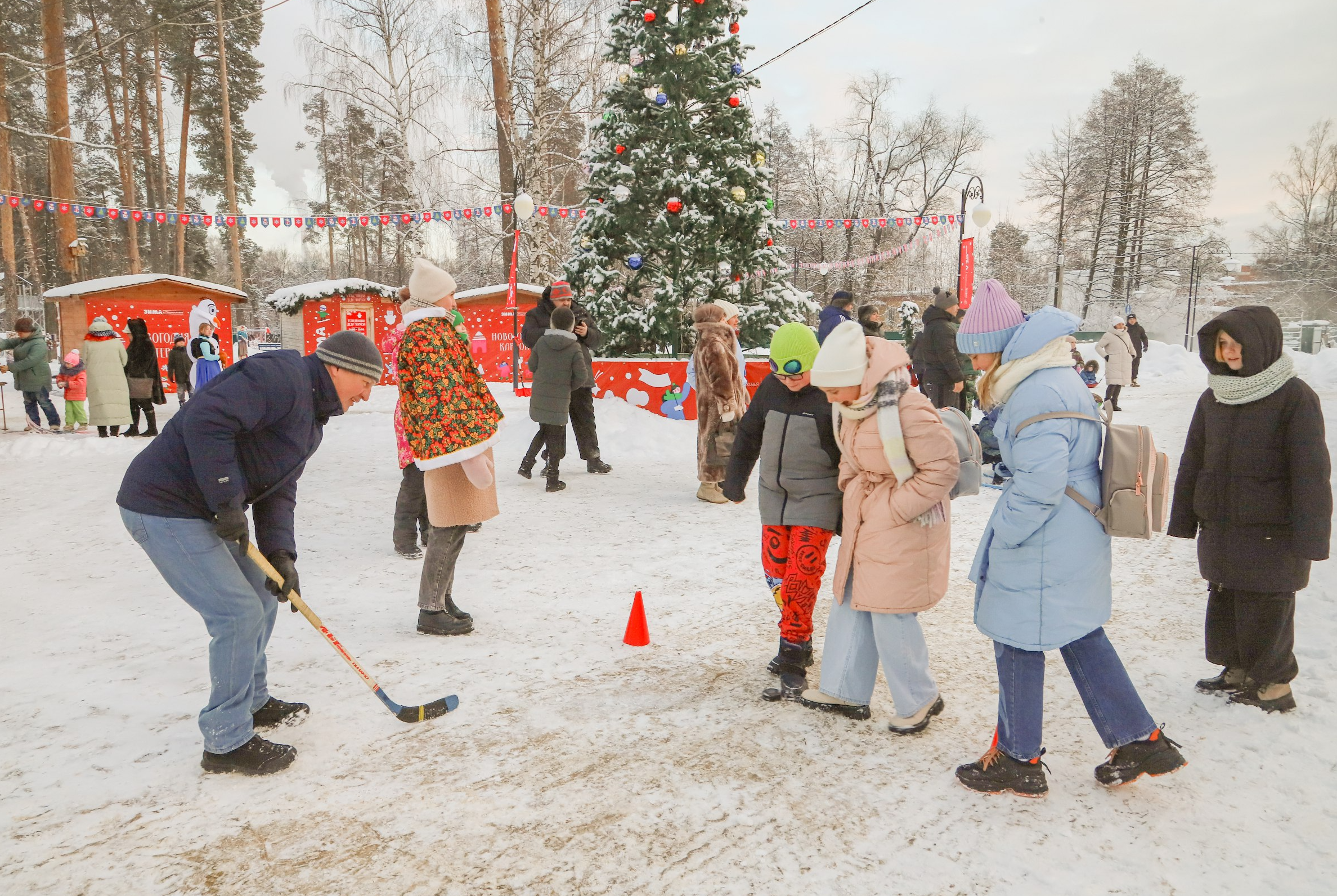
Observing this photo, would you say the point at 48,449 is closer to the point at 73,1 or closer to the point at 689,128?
the point at 689,128

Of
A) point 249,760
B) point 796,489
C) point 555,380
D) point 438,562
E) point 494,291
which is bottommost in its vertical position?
point 249,760

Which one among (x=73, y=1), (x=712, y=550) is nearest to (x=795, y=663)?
(x=712, y=550)

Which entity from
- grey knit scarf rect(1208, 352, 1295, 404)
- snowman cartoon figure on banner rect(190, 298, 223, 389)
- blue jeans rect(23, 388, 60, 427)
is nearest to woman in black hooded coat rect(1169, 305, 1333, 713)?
grey knit scarf rect(1208, 352, 1295, 404)

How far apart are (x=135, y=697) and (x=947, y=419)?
3.82 m

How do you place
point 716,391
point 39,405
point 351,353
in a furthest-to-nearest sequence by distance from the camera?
point 39,405 < point 716,391 < point 351,353

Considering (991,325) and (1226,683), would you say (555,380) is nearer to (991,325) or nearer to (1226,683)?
(991,325)

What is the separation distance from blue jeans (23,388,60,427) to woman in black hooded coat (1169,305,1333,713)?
14879 mm

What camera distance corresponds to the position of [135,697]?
11.8 ft

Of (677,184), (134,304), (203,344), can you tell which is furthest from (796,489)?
(134,304)

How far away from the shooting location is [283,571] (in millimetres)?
3111

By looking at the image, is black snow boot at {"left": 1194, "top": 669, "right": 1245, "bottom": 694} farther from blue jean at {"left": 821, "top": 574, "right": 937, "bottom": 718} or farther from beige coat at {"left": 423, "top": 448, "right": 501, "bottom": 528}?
beige coat at {"left": 423, "top": 448, "right": 501, "bottom": 528}

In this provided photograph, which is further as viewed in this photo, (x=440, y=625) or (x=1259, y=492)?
(x=440, y=625)

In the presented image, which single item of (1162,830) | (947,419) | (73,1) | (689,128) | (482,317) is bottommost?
(1162,830)

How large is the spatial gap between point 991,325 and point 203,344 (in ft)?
34.0
